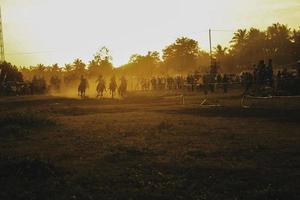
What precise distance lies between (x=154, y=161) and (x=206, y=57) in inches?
Answer: 6254

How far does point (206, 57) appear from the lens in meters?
168

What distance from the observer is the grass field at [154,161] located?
8461 mm

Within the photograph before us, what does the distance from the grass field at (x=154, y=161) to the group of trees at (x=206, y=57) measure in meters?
64.5

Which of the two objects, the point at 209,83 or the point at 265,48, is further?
the point at 265,48

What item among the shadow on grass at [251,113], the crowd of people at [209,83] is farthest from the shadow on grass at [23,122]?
the crowd of people at [209,83]

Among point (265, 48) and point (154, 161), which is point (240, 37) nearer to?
point (265, 48)

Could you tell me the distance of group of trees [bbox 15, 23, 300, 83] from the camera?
98.8 metres

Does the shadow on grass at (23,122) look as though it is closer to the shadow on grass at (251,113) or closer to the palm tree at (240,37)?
the shadow on grass at (251,113)

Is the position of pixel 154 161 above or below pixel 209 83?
below

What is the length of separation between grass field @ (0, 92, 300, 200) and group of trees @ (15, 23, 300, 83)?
212ft

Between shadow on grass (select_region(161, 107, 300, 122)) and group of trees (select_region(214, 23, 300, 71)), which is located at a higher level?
group of trees (select_region(214, 23, 300, 71))

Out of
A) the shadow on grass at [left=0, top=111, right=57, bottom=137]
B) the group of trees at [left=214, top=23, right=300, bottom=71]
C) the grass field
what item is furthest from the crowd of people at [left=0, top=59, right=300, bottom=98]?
the group of trees at [left=214, top=23, right=300, bottom=71]

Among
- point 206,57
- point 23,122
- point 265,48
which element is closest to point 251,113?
point 23,122

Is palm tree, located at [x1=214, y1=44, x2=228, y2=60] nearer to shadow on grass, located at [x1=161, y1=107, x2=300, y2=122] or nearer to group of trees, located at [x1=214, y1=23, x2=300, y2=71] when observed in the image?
group of trees, located at [x1=214, y1=23, x2=300, y2=71]
